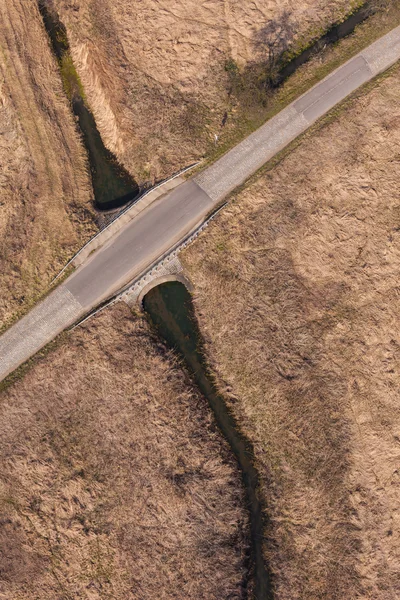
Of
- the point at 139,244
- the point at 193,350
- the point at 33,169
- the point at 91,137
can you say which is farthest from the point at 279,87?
the point at 193,350

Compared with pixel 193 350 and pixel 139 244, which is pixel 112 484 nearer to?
pixel 193 350

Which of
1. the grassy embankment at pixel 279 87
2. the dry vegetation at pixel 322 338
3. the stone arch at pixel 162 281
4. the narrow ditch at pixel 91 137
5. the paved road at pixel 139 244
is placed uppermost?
the narrow ditch at pixel 91 137

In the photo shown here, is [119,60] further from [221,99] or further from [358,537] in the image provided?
[358,537]

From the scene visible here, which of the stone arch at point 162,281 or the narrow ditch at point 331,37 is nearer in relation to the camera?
the stone arch at point 162,281

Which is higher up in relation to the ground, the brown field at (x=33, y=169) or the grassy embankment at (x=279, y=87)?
the brown field at (x=33, y=169)

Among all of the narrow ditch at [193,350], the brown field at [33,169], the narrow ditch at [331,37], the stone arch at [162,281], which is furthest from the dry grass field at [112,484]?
the narrow ditch at [331,37]

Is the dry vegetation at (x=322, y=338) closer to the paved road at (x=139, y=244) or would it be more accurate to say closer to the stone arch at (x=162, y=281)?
the stone arch at (x=162, y=281)
